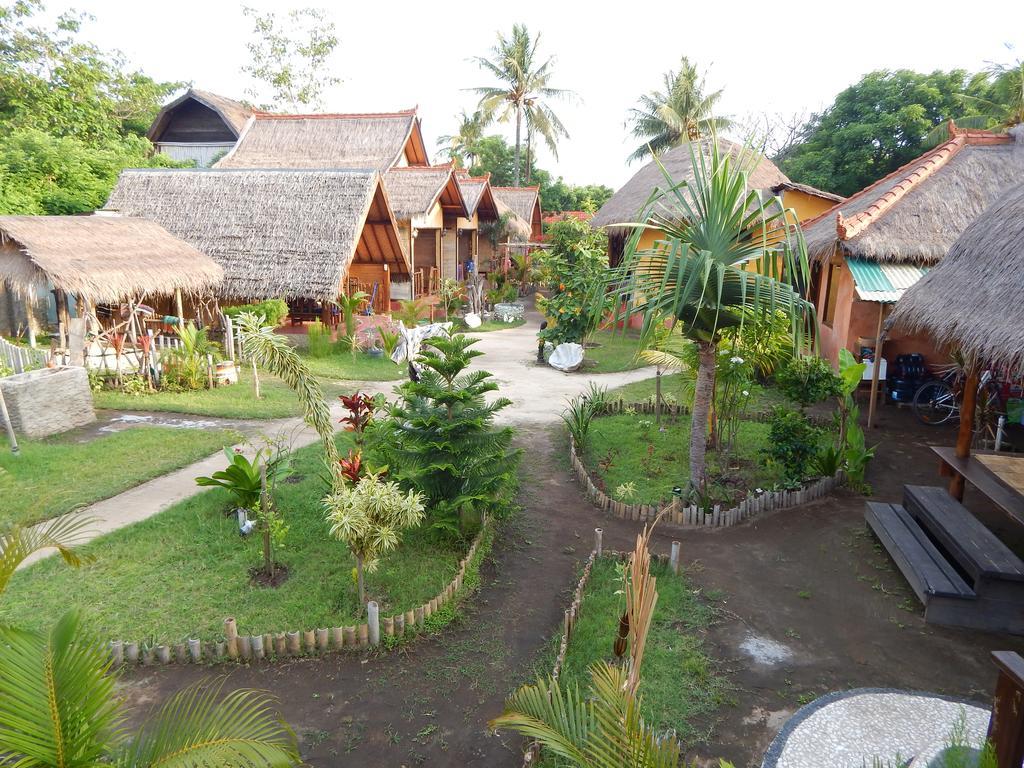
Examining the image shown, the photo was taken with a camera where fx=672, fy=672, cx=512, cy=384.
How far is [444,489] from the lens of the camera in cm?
641

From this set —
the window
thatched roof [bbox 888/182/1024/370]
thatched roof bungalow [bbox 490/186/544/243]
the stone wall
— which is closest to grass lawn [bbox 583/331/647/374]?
the window

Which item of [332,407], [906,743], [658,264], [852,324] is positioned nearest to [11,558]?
[906,743]

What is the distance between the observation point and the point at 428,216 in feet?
68.3

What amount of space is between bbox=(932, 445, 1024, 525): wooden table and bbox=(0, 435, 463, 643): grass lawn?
4.99 meters

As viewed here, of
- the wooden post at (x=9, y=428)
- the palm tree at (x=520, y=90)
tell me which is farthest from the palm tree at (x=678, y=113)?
the wooden post at (x=9, y=428)

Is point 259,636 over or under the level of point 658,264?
under

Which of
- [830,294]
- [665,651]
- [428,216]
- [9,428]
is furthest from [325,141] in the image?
[665,651]

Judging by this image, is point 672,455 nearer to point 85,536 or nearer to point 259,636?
point 259,636

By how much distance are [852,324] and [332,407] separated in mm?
9108

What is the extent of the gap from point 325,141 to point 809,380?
19602 mm

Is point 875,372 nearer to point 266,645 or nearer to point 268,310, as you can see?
point 266,645

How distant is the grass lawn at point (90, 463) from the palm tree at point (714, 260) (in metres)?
5.85

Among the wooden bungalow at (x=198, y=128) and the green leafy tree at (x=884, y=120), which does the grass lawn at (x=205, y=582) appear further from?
the wooden bungalow at (x=198, y=128)

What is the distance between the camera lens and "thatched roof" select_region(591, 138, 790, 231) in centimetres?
1864
